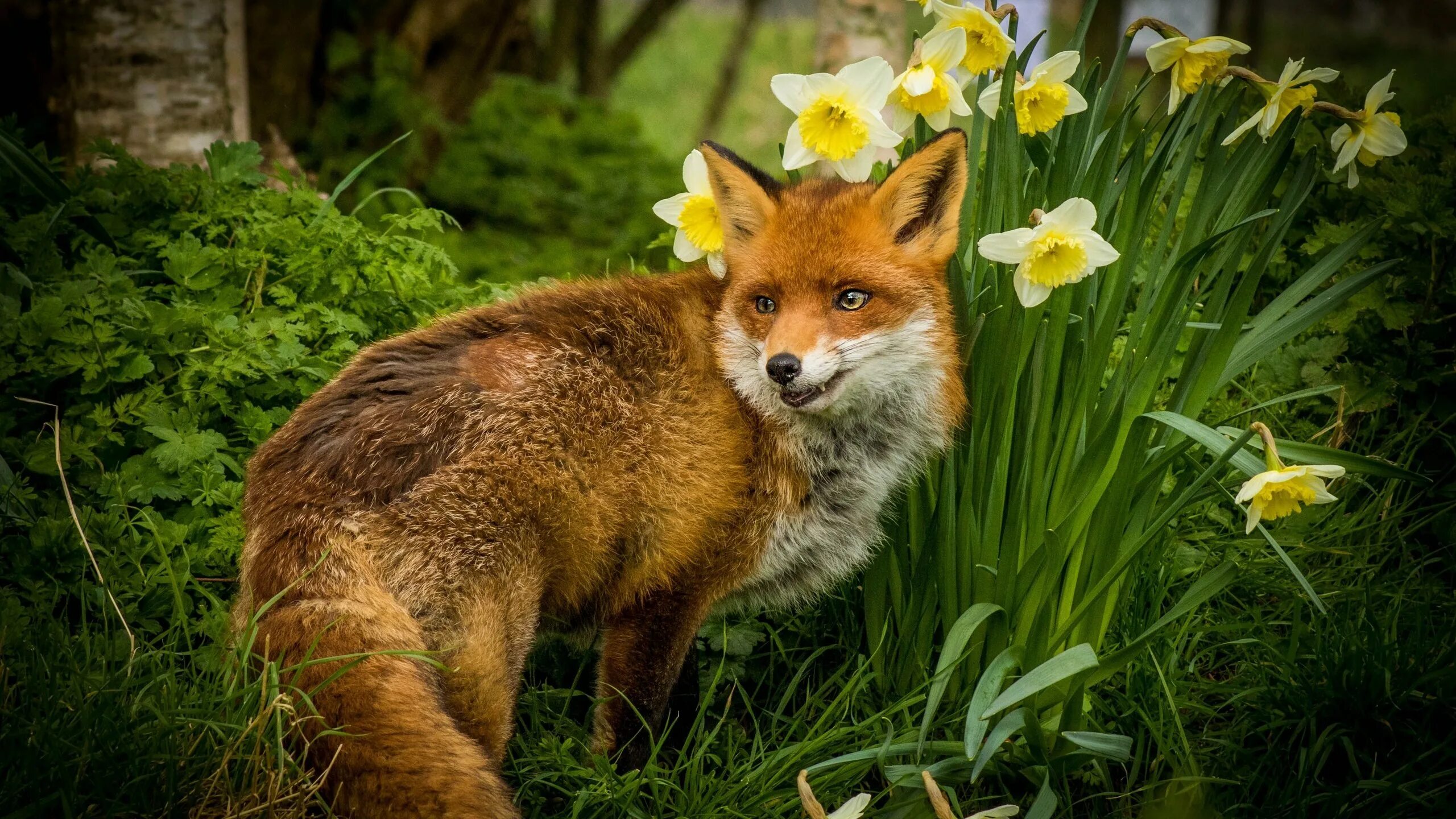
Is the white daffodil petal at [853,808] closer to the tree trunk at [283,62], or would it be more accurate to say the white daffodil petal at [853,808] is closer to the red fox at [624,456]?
the red fox at [624,456]

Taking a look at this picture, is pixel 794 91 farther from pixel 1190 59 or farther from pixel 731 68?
pixel 731 68

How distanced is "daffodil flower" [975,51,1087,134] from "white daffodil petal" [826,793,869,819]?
181 cm

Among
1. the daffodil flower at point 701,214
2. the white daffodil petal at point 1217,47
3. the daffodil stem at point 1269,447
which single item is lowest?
the daffodil stem at point 1269,447

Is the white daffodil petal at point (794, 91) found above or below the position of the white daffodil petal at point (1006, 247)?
above

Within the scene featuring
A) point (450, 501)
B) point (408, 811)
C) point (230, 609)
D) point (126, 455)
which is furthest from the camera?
point (126, 455)

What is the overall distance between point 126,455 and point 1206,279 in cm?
342

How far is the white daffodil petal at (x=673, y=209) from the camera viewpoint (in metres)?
3.48

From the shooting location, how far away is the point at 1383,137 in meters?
3.02

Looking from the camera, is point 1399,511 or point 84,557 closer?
point 84,557

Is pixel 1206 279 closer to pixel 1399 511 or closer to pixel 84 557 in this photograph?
pixel 1399 511

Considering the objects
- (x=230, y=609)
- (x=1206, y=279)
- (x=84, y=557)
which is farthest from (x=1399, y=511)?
(x=84, y=557)

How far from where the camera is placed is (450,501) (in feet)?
9.28

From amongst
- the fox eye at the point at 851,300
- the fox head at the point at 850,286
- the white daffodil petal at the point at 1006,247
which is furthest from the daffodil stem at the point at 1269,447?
the fox eye at the point at 851,300

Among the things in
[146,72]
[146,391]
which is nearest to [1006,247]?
[146,391]
